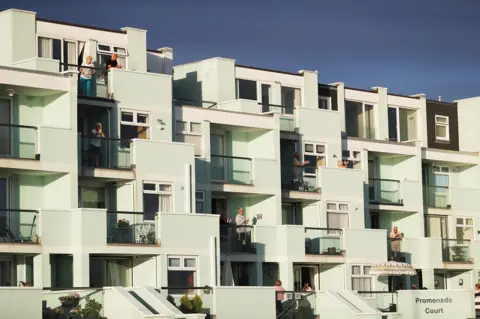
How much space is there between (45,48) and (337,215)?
50.7 ft

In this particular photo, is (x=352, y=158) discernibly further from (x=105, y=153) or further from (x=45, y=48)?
(x=45, y=48)

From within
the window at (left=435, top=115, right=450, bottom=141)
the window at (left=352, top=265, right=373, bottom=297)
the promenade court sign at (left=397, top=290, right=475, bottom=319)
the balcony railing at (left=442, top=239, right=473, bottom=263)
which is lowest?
the promenade court sign at (left=397, top=290, right=475, bottom=319)

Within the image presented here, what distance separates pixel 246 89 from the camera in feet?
217

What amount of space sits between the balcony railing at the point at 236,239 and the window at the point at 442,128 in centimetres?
1807

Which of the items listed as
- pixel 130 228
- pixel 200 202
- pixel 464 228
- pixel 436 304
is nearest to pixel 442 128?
pixel 464 228

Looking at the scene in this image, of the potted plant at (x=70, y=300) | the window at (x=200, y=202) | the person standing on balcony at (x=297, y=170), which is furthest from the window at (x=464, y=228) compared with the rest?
the potted plant at (x=70, y=300)

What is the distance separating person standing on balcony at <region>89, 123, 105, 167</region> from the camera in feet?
181

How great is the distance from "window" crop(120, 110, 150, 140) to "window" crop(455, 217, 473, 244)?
72.1 feet

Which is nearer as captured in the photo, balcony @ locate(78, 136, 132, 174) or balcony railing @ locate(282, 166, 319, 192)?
balcony @ locate(78, 136, 132, 174)

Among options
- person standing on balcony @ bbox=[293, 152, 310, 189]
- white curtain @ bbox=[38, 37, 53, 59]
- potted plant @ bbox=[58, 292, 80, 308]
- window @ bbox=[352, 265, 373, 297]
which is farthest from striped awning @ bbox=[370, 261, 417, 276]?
potted plant @ bbox=[58, 292, 80, 308]

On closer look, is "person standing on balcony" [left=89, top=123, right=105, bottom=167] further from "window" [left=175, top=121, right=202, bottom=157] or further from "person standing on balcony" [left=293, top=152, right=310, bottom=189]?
"person standing on balcony" [left=293, top=152, right=310, bottom=189]

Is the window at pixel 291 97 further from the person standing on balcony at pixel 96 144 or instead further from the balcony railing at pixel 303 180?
the person standing on balcony at pixel 96 144

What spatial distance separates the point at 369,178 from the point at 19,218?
21.8 m

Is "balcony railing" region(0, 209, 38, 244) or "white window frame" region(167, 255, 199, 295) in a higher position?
"balcony railing" region(0, 209, 38, 244)
